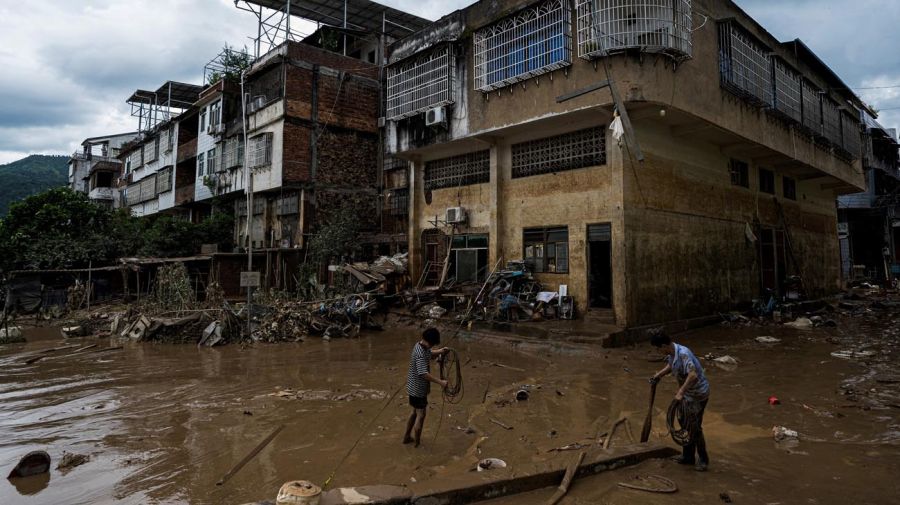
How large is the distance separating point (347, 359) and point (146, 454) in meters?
5.91

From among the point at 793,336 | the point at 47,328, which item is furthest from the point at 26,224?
the point at 793,336

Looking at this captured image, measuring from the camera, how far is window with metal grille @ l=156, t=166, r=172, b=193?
110 feet

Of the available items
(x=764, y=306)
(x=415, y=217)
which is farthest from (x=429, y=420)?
(x=764, y=306)

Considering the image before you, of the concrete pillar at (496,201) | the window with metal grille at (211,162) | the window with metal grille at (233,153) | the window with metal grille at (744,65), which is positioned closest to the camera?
the window with metal grille at (744,65)

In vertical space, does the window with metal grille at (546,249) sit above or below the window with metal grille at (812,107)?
below

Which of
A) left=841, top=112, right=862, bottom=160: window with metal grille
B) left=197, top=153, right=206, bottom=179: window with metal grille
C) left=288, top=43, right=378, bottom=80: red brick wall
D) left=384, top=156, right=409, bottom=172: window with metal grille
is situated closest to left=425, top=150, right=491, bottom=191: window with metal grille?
left=384, top=156, right=409, bottom=172: window with metal grille

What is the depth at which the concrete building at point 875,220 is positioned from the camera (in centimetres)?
3531

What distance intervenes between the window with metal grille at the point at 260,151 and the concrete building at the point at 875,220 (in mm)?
38927

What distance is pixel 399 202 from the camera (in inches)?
918

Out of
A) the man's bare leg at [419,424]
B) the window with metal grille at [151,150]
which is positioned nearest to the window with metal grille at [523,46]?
the man's bare leg at [419,424]

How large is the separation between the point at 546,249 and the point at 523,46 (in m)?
6.02

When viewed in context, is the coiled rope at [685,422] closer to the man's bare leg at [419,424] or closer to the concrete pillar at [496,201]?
the man's bare leg at [419,424]

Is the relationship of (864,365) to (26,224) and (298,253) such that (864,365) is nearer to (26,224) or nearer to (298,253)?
(298,253)

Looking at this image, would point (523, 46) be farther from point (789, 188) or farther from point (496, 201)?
point (789, 188)
